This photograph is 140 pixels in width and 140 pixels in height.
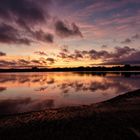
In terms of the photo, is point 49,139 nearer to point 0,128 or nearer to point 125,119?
point 0,128

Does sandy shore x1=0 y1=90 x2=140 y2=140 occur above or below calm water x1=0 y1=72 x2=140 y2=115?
above

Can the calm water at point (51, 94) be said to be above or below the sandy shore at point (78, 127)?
below

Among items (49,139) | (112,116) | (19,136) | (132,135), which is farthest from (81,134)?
(112,116)

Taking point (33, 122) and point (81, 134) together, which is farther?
point (33, 122)

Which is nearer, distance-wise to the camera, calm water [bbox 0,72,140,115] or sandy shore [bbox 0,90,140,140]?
sandy shore [bbox 0,90,140,140]

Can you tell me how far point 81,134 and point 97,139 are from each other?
3.30ft

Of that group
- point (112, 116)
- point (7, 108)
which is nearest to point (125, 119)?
point (112, 116)

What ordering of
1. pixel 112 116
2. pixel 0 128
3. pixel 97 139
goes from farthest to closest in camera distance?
pixel 112 116 < pixel 0 128 < pixel 97 139

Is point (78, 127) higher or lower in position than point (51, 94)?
higher

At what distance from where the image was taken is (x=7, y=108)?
21.2 m

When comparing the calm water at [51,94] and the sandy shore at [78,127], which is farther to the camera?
the calm water at [51,94]

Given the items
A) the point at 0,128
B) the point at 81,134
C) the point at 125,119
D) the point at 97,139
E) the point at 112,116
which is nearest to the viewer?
the point at 97,139

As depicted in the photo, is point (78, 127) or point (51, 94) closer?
point (78, 127)

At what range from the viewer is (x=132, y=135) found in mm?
10336
